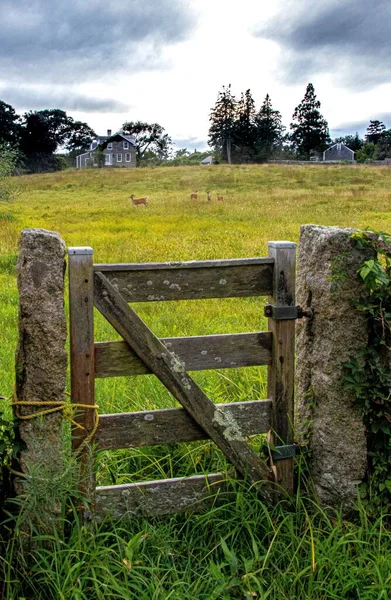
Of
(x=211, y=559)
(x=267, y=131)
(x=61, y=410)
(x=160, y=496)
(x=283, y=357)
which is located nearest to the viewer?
(x=211, y=559)

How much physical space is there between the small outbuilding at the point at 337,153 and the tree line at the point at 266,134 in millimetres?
1368

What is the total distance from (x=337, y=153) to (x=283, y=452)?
11315cm

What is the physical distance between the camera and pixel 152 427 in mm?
3812

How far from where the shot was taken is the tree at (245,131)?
10062 centimetres

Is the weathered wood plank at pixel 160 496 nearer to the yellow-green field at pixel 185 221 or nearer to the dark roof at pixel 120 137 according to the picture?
the yellow-green field at pixel 185 221

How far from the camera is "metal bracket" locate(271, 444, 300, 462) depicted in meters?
4.11

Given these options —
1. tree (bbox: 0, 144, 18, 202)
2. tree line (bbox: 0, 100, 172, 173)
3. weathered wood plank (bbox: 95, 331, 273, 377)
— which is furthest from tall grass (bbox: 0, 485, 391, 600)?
tree line (bbox: 0, 100, 172, 173)

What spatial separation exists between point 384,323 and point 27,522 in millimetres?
2516

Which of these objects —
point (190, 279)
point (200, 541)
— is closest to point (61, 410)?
point (190, 279)

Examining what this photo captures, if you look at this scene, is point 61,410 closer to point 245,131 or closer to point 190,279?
point 190,279

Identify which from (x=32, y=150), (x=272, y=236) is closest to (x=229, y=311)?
(x=272, y=236)

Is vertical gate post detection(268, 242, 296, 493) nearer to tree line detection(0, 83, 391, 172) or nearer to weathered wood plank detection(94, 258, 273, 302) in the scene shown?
weathered wood plank detection(94, 258, 273, 302)

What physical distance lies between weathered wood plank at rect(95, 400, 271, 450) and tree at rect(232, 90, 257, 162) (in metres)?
96.7

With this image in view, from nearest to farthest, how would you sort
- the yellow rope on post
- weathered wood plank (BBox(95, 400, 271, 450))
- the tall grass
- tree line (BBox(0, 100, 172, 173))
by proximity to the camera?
the tall grass, the yellow rope on post, weathered wood plank (BBox(95, 400, 271, 450)), tree line (BBox(0, 100, 172, 173))
